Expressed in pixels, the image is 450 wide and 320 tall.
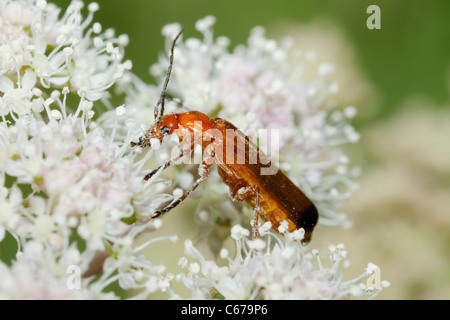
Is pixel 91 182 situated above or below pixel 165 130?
below

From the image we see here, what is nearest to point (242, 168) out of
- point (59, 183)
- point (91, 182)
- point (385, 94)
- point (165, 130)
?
point (165, 130)

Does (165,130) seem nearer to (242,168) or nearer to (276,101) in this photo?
(242,168)

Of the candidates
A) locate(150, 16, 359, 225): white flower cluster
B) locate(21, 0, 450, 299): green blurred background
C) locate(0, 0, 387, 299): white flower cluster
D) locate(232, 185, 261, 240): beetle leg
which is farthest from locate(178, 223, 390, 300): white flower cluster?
locate(21, 0, 450, 299): green blurred background

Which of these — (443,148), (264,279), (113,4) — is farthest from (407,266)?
(113,4)

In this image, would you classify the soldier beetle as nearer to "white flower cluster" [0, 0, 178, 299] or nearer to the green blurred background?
"white flower cluster" [0, 0, 178, 299]

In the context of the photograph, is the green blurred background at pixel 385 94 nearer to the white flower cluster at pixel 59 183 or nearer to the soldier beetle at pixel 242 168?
the soldier beetle at pixel 242 168

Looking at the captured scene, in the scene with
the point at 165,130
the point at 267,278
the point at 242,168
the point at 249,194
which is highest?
the point at 165,130
